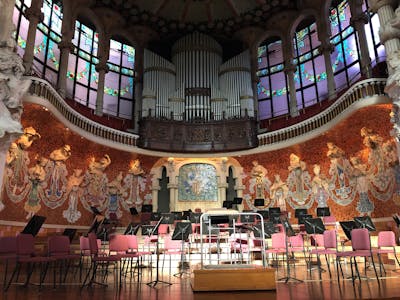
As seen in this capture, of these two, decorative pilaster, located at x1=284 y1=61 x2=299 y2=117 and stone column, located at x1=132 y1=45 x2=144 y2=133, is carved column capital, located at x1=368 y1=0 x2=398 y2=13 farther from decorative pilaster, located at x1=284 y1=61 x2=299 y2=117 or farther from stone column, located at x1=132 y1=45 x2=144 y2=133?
stone column, located at x1=132 y1=45 x2=144 y2=133

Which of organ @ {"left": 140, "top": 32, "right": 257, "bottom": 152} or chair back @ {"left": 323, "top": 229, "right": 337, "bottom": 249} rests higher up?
organ @ {"left": 140, "top": 32, "right": 257, "bottom": 152}

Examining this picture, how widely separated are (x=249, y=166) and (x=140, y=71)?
22.3 feet

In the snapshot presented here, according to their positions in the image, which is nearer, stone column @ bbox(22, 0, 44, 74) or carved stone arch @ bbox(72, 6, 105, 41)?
stone column @ bbox(22, 0, 44, 74)

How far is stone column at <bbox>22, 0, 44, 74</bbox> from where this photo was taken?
11.3m

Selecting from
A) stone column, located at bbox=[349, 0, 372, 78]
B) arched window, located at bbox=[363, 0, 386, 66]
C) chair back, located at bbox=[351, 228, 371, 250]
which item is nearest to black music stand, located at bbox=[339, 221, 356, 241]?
chair back, located at bbox=[351, 228, 371, 250]

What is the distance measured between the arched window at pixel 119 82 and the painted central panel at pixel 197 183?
3769 mm

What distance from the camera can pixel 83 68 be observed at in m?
15.2

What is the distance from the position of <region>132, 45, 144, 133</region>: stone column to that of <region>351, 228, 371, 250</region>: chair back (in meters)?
11.2

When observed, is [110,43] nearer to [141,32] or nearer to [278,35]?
[141,32]

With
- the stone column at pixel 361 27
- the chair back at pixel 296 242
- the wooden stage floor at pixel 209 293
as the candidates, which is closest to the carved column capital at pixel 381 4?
the stone column at pixel 361 27

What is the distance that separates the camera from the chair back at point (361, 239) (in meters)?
5.60

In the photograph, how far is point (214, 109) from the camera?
51.0 feet

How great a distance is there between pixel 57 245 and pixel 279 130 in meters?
10.0

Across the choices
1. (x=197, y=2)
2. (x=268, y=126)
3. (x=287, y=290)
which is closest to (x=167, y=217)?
(x=287, y=290)
